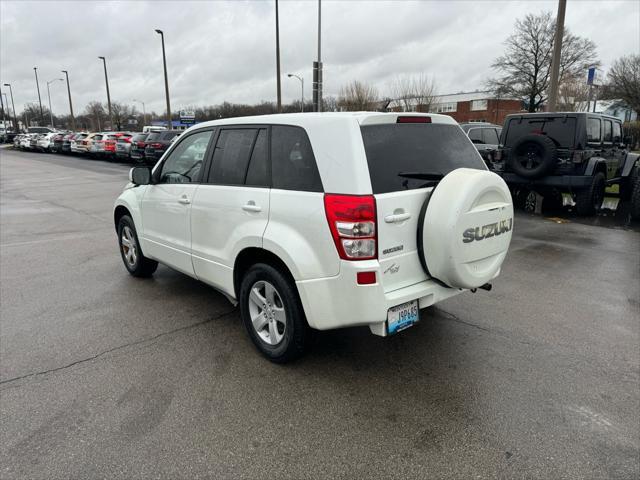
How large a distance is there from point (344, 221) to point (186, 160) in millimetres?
2182

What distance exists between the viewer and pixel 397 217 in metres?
2.97

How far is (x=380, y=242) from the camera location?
114 inches

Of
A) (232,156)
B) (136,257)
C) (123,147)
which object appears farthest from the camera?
(123,147)

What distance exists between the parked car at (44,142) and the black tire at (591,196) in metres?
38.6

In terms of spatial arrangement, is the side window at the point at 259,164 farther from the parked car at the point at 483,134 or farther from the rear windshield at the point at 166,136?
the rear windshield at the point at 166,136

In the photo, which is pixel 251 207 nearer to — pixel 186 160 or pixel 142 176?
pixel 186 160

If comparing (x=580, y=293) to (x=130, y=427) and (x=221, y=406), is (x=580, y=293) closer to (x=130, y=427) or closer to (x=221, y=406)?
(x=221, y=406)

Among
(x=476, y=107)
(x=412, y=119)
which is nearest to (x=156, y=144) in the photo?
(x=412, y=119)

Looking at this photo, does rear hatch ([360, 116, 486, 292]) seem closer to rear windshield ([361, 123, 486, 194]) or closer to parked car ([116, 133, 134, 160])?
rear windshield ([361, 123, 486, 194])

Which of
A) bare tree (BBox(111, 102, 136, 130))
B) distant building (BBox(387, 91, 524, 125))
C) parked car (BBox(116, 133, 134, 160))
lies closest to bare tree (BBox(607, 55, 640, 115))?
distant building (BBox(387, 91, 524, 125))

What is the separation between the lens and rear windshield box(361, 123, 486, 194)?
3.01 metres

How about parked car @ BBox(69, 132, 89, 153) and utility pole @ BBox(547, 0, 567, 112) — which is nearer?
utility pole @ BBox(547, 0, 567, 112)

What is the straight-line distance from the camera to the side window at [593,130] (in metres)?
9.48

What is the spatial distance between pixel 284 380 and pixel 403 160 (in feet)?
5.80
